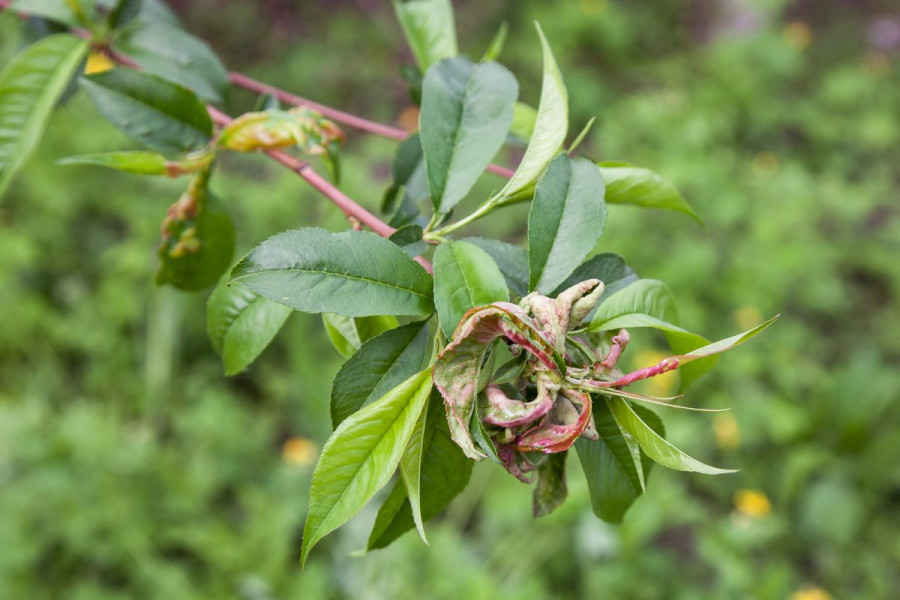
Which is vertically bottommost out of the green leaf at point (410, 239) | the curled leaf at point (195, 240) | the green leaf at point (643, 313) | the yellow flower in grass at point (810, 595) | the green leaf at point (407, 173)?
the yellow flower in grass at point (810, 595)

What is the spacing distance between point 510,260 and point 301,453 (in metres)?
1.67

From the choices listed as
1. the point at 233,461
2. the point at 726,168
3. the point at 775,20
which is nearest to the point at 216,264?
the point at 233,461

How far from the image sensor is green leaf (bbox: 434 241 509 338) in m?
0.49

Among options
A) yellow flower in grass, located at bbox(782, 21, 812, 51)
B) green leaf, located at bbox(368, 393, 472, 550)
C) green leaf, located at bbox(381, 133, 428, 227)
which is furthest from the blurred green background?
green leaf, located at bbox(368, 393, 472, 550)

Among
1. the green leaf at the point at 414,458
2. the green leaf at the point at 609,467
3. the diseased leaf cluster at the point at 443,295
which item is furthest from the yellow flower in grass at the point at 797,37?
the green leaf at the point at 414,458

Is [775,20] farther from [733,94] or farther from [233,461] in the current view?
[233,461]

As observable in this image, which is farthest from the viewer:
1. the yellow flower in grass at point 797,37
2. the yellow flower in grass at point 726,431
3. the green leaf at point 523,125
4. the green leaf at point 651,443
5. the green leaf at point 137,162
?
the yellow flower in grass at point 797,37

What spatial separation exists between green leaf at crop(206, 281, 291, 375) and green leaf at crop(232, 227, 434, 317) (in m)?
0.12

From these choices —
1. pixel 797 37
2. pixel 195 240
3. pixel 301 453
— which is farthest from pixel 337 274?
pixel 797 37

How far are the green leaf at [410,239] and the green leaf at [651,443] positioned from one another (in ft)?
0.60

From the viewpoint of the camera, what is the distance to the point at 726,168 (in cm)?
275

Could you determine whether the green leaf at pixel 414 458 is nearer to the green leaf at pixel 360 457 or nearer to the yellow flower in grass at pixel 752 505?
the green leaf at pixel 360 457

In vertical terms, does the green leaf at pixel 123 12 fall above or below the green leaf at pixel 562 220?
below

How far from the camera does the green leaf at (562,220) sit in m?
0.53
